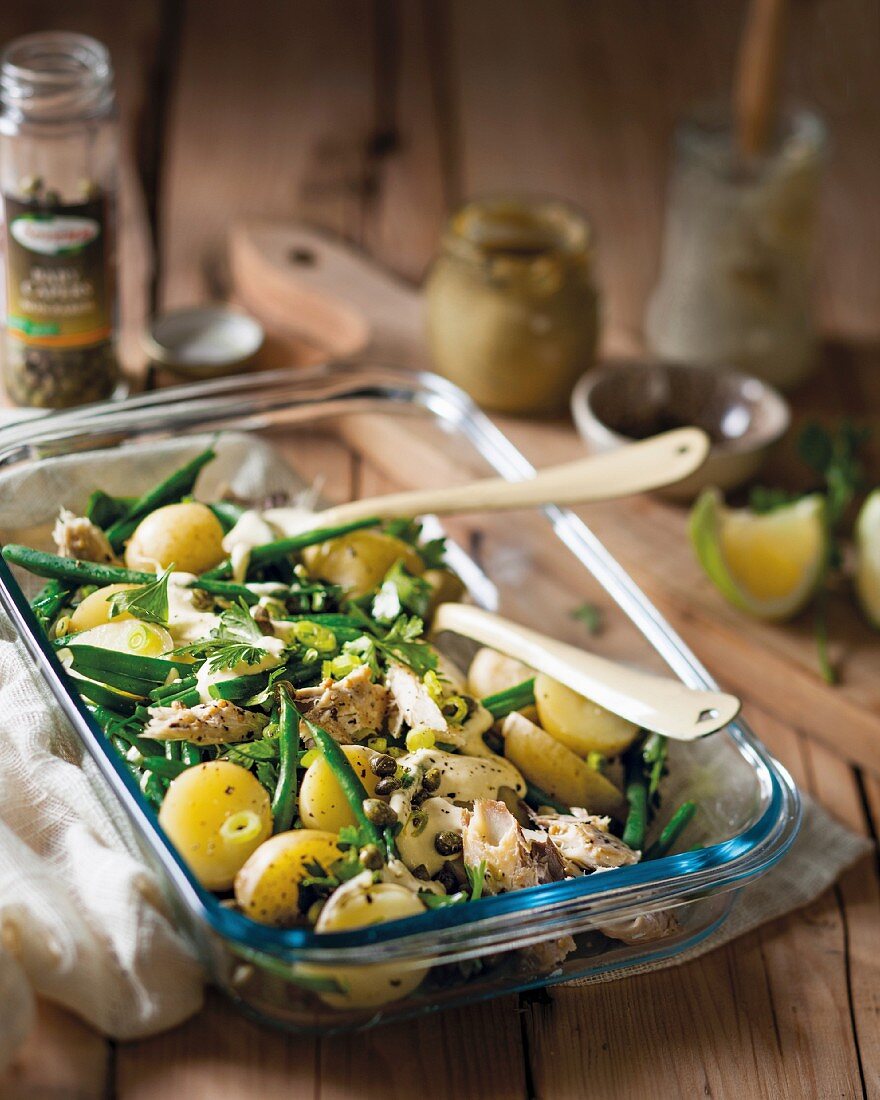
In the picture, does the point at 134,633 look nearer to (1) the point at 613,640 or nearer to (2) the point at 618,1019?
(2) the point at 618,1019

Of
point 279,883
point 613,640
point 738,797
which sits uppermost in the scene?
point 279,883

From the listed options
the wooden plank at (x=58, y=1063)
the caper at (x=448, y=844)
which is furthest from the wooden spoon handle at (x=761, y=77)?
the wooden plank at (x=58, y=1063)

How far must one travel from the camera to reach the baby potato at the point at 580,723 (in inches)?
66.7

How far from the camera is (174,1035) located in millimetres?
1468

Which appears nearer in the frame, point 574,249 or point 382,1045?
point 382,1045

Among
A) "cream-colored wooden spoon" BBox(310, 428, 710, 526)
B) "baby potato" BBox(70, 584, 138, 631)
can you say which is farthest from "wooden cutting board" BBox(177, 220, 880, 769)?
"baby potato" BBox(70, 584, 138, 631)

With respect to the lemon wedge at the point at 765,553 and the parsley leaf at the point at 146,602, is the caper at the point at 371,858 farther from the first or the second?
the lemon wedge at the point at 765,553

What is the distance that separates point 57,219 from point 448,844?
136 centimetres

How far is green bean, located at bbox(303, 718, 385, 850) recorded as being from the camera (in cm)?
146

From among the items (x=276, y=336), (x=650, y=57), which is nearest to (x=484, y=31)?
(x=650, y=57)

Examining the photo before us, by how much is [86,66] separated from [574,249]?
964mm

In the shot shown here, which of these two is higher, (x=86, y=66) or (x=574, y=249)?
(x=86, y=66)

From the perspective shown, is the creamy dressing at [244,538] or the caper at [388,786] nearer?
the caper at [388,786]

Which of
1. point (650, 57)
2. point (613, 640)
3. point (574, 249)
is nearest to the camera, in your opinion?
point (613, 640)
